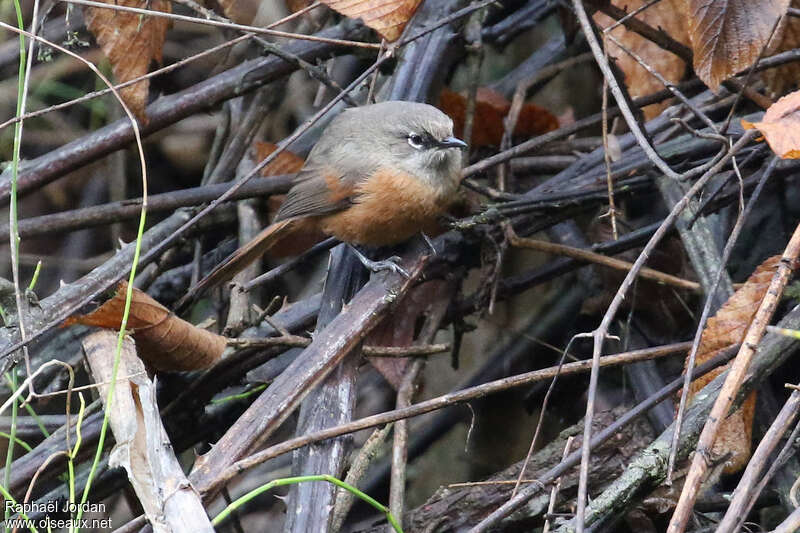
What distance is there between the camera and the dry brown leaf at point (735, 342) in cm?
282

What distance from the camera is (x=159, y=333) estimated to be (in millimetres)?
3125

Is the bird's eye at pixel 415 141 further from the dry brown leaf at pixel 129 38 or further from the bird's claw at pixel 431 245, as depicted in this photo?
the dry brown leaf at pixel 129 38

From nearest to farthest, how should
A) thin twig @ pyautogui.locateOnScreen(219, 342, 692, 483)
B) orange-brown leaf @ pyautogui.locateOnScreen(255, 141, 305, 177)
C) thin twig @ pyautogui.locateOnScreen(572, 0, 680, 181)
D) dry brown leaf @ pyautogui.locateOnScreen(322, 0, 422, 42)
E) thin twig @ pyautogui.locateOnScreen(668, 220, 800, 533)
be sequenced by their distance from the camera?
1. thin twig @ pyautogui.locateOnScreen(668, 220, 800, 533)
2. thin twig @ pyautogui.locateOnScreen(219, 342, 692, 483)
3. thin twig @ pyautogui.locateOnScreen(572, 0, 680, 181)
4. dry brown leaf @ pyautogui.locateOnScreen(322, 0, 422, 42)
5. orange-brown leaf @ pyautogui.locateOnScreen(255, 141, 305, 177)

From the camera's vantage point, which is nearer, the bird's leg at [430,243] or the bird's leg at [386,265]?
the bird's leg at [386,265]

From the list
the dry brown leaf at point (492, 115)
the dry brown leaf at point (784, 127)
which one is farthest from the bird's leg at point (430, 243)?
the dry brown leaf at point (784, 127)

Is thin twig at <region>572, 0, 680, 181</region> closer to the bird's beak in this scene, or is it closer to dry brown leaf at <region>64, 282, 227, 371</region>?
the bird's beak

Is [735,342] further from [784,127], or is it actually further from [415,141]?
[415,141]

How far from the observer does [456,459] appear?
4.90 m

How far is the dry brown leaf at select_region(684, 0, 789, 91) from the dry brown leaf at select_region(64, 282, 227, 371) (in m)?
1.97

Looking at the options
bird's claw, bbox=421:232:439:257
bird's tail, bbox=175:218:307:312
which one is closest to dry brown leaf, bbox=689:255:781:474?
bird's claw, bbox=421:232:439:257

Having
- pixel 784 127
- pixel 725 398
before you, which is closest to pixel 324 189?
pixel 784 127

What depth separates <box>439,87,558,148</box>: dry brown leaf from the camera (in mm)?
4480

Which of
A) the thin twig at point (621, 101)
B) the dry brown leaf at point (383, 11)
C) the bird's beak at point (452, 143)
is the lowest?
the bird's beak at point (452, 143)

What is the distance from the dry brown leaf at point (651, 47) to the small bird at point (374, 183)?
0.83 m
